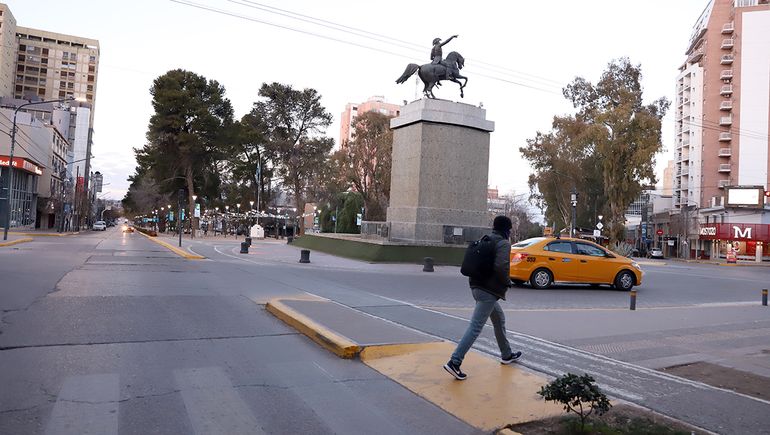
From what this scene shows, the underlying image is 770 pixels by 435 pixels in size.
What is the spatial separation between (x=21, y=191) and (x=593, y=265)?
206 ft

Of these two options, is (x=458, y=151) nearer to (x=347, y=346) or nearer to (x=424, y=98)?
(x=424, y=98)

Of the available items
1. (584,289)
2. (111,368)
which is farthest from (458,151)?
(111,368)

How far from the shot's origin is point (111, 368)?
6.15 metres

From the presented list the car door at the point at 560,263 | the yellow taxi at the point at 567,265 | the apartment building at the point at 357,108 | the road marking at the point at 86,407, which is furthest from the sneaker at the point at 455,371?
the apartment building at the point at 357,108

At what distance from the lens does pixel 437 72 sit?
27.7 metres

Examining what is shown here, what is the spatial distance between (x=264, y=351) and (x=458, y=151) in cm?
2168

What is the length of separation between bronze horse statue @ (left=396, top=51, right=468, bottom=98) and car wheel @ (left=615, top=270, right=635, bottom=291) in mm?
13944

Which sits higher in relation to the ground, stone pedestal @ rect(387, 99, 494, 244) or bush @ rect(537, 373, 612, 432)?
stone pedestal @ rect(387, 99, 494, 244)

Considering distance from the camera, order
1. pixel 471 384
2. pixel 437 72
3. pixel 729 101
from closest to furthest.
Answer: pixel 471 384
pixel 437 72
pixel 729 101

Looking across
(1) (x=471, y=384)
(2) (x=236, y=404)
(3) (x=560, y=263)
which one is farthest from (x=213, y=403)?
(3) (x=560, y=263)

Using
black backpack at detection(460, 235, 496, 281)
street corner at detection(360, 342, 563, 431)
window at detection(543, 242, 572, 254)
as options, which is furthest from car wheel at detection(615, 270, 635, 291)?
black backpack at detection(460, 235, 496, 281)

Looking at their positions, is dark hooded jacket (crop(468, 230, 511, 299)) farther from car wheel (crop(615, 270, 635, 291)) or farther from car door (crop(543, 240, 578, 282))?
car wheel (crop(615, 270, 635, 291))

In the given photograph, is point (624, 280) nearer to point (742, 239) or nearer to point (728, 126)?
point (742, 239)

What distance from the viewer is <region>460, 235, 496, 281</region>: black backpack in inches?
245
